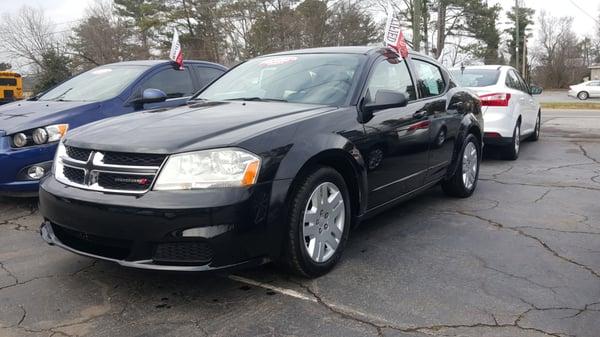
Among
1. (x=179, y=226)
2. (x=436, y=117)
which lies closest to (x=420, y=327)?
(x=179, y=226)

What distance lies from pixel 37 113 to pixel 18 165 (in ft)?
2.34

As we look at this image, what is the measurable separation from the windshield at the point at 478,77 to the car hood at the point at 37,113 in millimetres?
5651

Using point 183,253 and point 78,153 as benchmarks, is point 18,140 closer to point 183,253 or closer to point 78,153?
point 78,153

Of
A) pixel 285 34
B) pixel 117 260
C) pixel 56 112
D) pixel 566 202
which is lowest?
pixel 566 202

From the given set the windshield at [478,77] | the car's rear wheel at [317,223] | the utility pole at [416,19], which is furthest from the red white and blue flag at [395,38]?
the utility pole at [416,19]

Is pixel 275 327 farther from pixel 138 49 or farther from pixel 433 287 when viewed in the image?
pixel 138 49

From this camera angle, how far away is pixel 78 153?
335 cm

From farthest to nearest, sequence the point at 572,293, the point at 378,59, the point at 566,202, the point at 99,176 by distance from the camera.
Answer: the point at 566,202
the point at 378,59
the point at 572,293
the point at 99,176

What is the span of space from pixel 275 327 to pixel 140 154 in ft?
4.09

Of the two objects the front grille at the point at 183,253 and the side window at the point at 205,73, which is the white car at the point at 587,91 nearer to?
the side window at the point at 205,73

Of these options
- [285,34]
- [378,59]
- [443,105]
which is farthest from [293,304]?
[285,34]

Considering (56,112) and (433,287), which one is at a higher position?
(56,112)

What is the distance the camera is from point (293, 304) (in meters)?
3.23

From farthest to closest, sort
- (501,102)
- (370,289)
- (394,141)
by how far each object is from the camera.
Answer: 1. (501,102)
2. (394,141)
3. (370,289)
